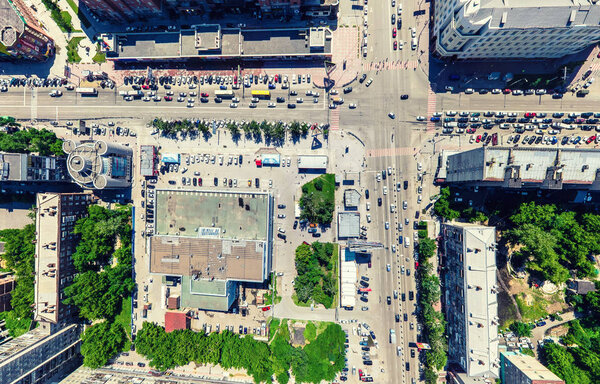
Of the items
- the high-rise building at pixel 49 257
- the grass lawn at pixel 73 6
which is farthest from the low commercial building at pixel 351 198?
the grass lawn at pixel 73 6

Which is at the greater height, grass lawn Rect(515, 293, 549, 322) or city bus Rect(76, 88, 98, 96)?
city bus Rect(76, 88, 98, 96)

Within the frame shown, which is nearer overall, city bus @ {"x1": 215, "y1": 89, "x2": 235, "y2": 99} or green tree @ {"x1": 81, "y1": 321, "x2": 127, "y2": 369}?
green tree @ {"x1": 81, "y1": 321, "x2": 127, "y2": 369}

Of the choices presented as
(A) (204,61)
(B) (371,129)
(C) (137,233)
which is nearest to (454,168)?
(B) (371,129)

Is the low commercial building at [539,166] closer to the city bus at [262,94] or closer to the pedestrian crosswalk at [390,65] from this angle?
the pedestrian crosswalk at [390,65]

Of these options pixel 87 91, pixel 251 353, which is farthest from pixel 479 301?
pixel 87 91

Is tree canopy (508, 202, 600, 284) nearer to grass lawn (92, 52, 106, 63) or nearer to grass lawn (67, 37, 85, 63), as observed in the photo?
grass lawn (92, 52, 106, 63)

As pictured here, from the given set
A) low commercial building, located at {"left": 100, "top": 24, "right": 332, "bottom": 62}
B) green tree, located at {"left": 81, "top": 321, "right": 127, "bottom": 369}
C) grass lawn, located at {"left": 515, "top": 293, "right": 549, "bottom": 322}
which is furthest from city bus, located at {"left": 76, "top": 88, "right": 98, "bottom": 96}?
grass lawn, located at {"left": 515, "top": 293, "right": 549, "bottom": 322}
